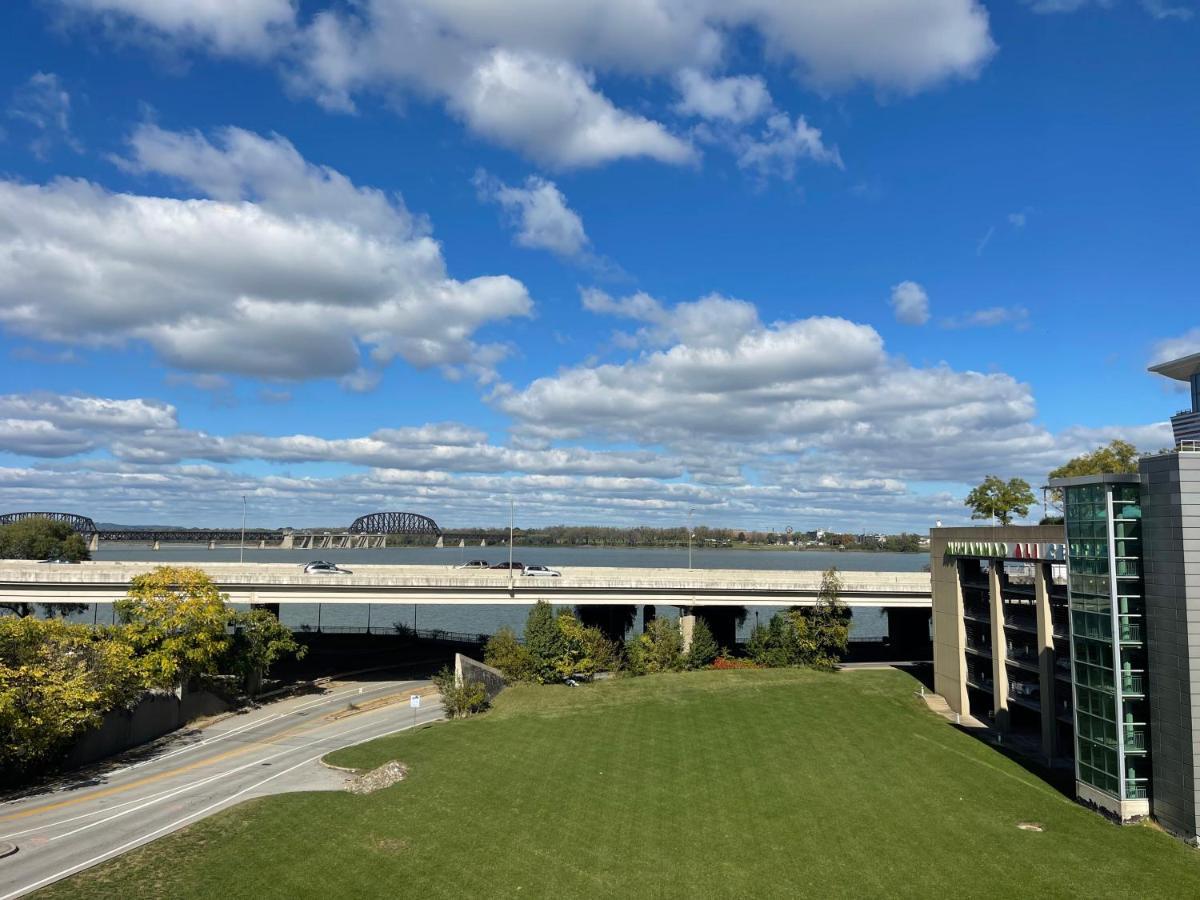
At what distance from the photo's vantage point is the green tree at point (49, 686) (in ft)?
124

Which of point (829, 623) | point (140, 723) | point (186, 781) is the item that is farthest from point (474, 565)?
point (186, 781)

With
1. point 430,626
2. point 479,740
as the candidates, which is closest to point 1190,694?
point 479,740

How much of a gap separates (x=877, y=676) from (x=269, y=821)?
47.4m

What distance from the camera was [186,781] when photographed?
40531mm

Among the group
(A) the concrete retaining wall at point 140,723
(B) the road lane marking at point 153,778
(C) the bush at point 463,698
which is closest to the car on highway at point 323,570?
(A) the concrete retaining wall at point 140,723

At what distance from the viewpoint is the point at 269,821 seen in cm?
3372

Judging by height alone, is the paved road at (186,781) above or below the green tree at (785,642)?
below

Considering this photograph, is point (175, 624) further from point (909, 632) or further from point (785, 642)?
point (909, 632)

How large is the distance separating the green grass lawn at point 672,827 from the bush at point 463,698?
386 centimetres

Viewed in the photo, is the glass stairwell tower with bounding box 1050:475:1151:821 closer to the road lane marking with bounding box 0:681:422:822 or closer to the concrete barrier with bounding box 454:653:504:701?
the concrete barrier with bounding box 454:653:504:701

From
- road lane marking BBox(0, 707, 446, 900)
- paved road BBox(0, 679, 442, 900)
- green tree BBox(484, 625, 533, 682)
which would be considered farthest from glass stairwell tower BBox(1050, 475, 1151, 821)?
road lane marking BBox(0, 707, 446, 900)

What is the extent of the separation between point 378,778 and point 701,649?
33798 mm

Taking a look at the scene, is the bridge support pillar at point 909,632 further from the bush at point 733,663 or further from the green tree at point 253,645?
the green tree at point 253,645

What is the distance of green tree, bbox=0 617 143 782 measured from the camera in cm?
3775
